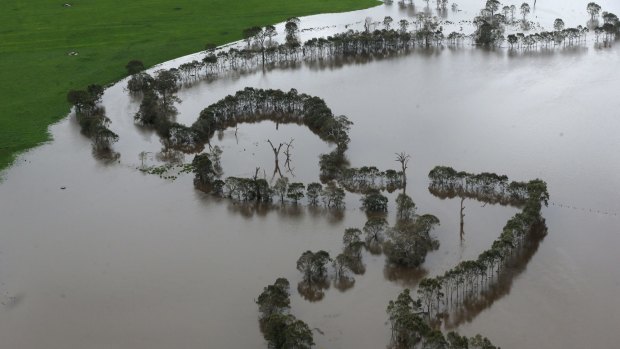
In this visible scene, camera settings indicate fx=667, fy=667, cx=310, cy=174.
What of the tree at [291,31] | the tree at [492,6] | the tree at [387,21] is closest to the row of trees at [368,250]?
the tree at [291,31]

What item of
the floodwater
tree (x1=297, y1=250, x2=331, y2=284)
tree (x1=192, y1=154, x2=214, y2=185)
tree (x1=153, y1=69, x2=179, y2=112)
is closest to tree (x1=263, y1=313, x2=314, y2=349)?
the floodwater

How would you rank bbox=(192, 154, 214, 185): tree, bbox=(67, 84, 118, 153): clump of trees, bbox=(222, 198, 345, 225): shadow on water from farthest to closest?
bbox=(67, 84, 118, 153): clump of trees < bbox=(192, 154, 214, 185): tree < bbox=(222, 198, 345, 225): shadow on water

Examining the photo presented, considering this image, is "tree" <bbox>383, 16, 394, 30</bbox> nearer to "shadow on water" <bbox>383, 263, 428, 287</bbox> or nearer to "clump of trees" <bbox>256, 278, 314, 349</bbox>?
"shadow on water" <bbox>383, 263, 428, 287</bbox>

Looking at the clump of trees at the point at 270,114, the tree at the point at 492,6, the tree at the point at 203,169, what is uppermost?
the tree at the point at 492,6

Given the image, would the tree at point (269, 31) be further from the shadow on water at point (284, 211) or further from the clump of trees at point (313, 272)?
the clump of trees at point (313, 272)

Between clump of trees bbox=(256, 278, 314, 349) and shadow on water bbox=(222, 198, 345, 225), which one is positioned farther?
shadow on water bbox=(222, 198, 345, 225)

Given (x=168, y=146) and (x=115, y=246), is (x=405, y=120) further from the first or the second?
(x=115, y=246)
